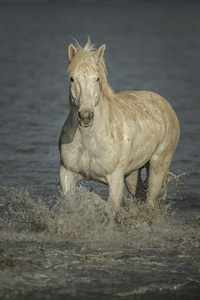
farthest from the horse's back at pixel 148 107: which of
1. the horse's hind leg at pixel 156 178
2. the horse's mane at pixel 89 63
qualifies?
the horse's mane at pixel 89 63

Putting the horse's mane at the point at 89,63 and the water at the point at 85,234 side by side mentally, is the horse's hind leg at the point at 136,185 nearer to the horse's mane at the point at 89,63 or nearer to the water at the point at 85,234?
the water at the point at 85,234

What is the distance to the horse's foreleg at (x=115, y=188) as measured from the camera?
23.1 ft

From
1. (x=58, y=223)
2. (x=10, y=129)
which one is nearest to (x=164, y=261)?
(x=58, y=223)

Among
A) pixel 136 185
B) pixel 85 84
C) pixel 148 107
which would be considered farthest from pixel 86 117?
pixel 136 185

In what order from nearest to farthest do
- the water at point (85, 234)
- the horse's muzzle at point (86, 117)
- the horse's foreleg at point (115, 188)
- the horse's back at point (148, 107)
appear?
the water at point (85, 234)
the horse's muzzle at point (86, 117)
the horse's foreleg at point (115, 188)
the horse's back at point (148, 107)

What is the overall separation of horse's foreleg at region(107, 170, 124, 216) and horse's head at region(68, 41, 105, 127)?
813 mm

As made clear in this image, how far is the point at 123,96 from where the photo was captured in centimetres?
799

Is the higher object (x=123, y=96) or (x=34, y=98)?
(x=123, y=96)

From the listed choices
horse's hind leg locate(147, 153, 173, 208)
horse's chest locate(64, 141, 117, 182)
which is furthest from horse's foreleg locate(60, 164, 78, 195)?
horse's hind leg locate(147, 153, 173, 208)

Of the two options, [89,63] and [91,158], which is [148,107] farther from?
[89,63]

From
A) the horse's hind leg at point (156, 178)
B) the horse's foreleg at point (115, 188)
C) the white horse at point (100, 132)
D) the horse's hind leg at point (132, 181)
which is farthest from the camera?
the horse's hind leg at point (132, 181)

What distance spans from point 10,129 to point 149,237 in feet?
26.6

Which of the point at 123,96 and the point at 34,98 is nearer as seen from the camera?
the point at 123,96

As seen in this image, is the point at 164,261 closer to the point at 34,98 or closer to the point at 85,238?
the point at 85,238
